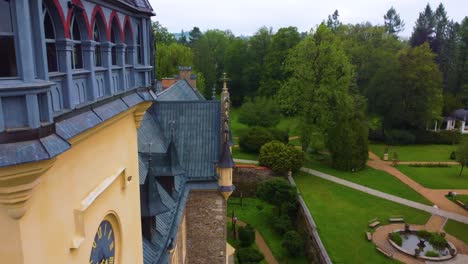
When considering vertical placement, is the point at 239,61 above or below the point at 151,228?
above

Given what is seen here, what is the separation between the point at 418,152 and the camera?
4091 centimetres

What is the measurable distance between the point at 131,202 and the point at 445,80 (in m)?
63.9

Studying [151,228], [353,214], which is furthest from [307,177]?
[151,228]

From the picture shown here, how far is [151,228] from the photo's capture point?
1100 centimetres

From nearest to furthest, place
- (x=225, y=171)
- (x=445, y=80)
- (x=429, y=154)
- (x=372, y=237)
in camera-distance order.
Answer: (x=225, y=171), (x=372, y=237), (x=429, y=154), (x=445, y=80)

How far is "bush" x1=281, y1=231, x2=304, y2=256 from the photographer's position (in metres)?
20.0

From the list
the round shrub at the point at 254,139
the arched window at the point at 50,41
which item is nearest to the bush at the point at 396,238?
the round shrub at the point at 254,139

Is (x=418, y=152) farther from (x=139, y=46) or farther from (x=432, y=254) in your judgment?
(x=139, y=46)

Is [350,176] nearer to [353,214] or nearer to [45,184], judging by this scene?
[353,214]

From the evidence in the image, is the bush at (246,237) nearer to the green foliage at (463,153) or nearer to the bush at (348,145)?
the bush at (348,145)

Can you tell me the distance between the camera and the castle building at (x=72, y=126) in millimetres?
3264

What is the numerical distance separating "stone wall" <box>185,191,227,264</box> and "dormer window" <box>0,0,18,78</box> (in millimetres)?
13141

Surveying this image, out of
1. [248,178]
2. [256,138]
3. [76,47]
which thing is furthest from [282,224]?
[76,47]

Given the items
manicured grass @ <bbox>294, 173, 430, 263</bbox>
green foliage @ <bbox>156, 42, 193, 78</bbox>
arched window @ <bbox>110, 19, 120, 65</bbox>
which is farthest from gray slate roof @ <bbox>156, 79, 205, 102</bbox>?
green foliage @ <bbox>156, 42, 193, 78</bbox>
